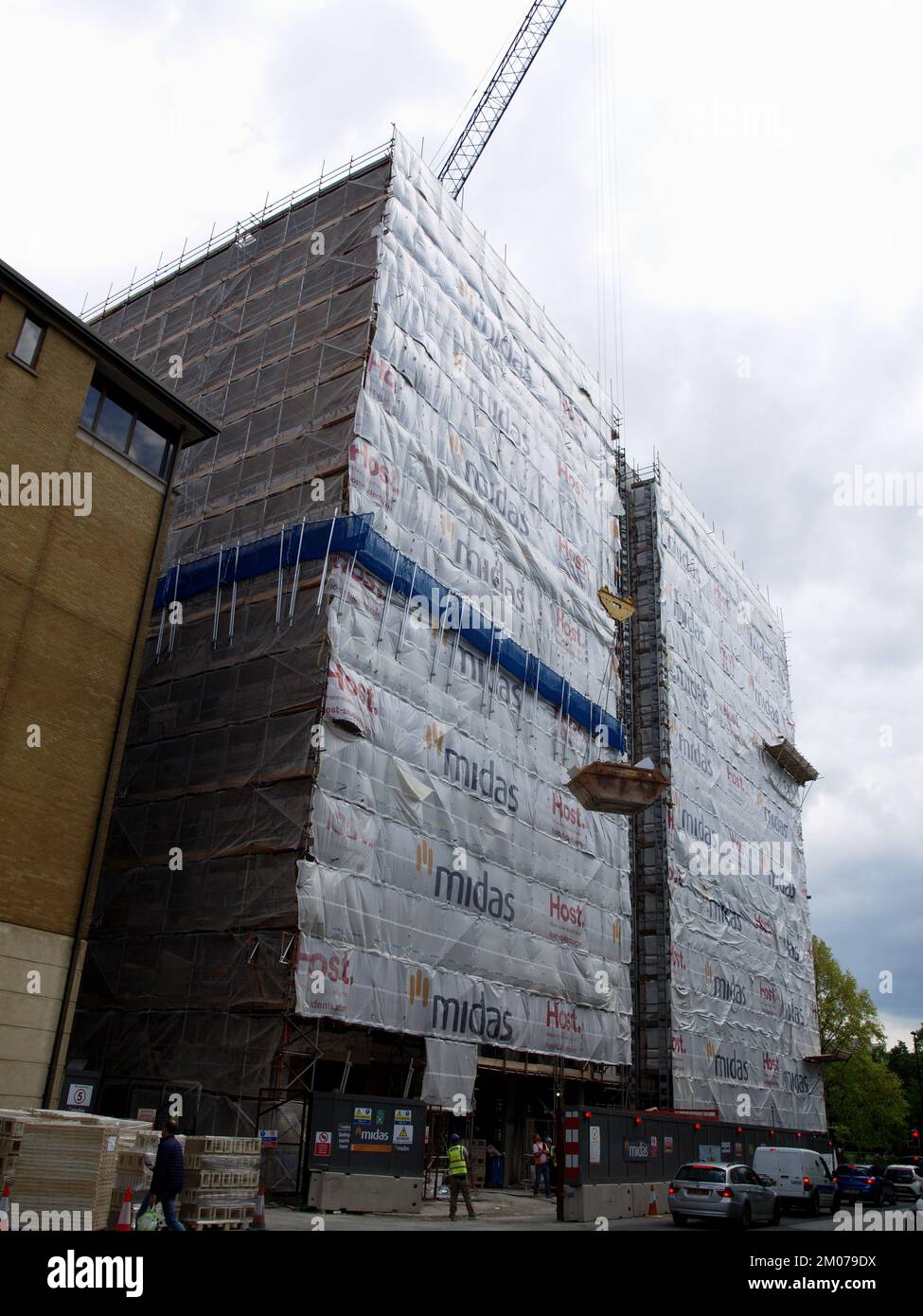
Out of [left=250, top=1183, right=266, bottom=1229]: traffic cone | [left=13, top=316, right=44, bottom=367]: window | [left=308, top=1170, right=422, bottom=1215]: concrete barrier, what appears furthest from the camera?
[left=13, top=316, right=44, bottom=367]: window

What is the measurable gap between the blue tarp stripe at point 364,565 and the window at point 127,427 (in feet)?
11.0

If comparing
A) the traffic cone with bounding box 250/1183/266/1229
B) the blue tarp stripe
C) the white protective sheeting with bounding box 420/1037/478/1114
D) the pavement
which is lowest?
the pavement

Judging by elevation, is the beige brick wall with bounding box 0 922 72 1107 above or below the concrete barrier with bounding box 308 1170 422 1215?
above

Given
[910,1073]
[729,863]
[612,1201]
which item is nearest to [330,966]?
[612,1201]

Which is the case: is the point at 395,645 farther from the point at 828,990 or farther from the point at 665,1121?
the point at 828,990

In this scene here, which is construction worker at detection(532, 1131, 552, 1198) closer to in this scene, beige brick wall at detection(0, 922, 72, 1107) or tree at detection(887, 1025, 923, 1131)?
beige brick wall at detection(0, 922, 72, 1107)

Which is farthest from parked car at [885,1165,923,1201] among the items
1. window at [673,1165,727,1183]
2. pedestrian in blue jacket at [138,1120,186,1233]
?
pedestrian in blue jacket at [138,1120,186,1233]

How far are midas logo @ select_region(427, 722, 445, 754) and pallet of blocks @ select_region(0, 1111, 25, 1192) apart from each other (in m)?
12.8

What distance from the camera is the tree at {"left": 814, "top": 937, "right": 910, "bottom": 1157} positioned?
5897 cm

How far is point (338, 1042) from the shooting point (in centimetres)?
2152

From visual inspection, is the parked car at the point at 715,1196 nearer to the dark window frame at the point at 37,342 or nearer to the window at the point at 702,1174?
the window at the point at 702,1174
